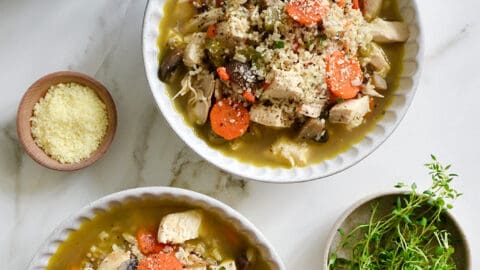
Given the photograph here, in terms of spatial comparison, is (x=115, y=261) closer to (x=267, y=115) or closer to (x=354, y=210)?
(x=267, y=115)

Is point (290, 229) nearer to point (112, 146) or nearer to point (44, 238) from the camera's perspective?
point (112, 146)

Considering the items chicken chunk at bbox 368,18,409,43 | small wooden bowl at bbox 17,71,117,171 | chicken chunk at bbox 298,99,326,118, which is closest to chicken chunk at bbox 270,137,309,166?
chicken chunk at bbox 298,99,326,118

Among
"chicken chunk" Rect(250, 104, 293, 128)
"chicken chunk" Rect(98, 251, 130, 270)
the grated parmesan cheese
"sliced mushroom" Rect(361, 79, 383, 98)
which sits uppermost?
"sliced mushroom" Rect(361, 79, 383, 98)

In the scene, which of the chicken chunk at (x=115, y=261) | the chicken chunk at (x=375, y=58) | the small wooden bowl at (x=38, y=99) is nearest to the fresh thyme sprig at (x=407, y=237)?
the chicken chunk at (x=375, y=58)

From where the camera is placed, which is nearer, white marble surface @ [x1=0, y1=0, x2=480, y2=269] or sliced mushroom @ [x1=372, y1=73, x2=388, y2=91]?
sliced mushroom @ [x1=372, y1=73, x2=388, y2=91]

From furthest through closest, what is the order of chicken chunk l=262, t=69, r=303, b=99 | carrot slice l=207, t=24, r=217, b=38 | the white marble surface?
the white marble surface, carrot slice l=207, t=24, r=217, b=38, chicken chunk l=262, t=69, r=303, b=99

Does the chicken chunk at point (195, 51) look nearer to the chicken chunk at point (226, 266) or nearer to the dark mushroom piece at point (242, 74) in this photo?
the dark mushroom piece at point (242, 74)

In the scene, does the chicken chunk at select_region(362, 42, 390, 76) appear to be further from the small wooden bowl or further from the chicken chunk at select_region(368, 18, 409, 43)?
the small wooden bowl
